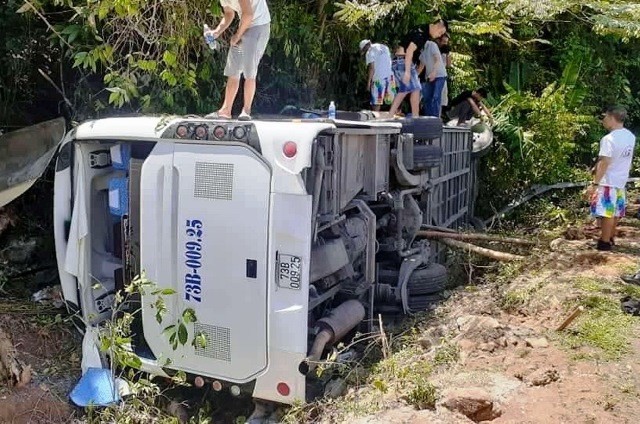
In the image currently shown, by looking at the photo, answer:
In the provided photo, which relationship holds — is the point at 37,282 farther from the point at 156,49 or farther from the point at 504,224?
the point at 504,224

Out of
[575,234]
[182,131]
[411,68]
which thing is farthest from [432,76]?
[182,131]

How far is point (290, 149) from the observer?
3.65 metres

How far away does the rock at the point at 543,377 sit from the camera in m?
3.57

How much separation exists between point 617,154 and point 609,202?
18.3 inches

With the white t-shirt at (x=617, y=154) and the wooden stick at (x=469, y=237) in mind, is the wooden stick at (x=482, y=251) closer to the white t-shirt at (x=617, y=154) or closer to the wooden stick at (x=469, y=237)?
the wooden stick at (x=469, y=237)

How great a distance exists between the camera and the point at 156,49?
5762 millimetres

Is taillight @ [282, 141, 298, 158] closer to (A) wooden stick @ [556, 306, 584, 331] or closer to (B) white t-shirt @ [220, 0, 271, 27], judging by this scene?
(B) white t-shirt @ [220, 0, 271, 27]

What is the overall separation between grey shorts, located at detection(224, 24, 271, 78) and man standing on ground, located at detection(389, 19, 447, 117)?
3.07 metres

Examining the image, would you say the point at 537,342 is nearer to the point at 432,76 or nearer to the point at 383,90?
the point at 383,90

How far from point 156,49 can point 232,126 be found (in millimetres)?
2363

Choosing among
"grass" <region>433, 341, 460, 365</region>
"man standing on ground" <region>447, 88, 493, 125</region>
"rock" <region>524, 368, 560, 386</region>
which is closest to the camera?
"rock" <region>524, 368, 560, 386</region>

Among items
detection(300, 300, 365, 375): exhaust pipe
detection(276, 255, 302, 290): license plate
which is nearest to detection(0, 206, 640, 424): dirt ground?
detection(300, 300, 365, 375): exhaust pipe

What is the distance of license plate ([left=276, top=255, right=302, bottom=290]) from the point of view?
3662mm

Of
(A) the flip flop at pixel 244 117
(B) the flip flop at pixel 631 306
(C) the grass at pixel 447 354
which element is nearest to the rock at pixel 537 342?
(C) the grass at pixel 447 354
